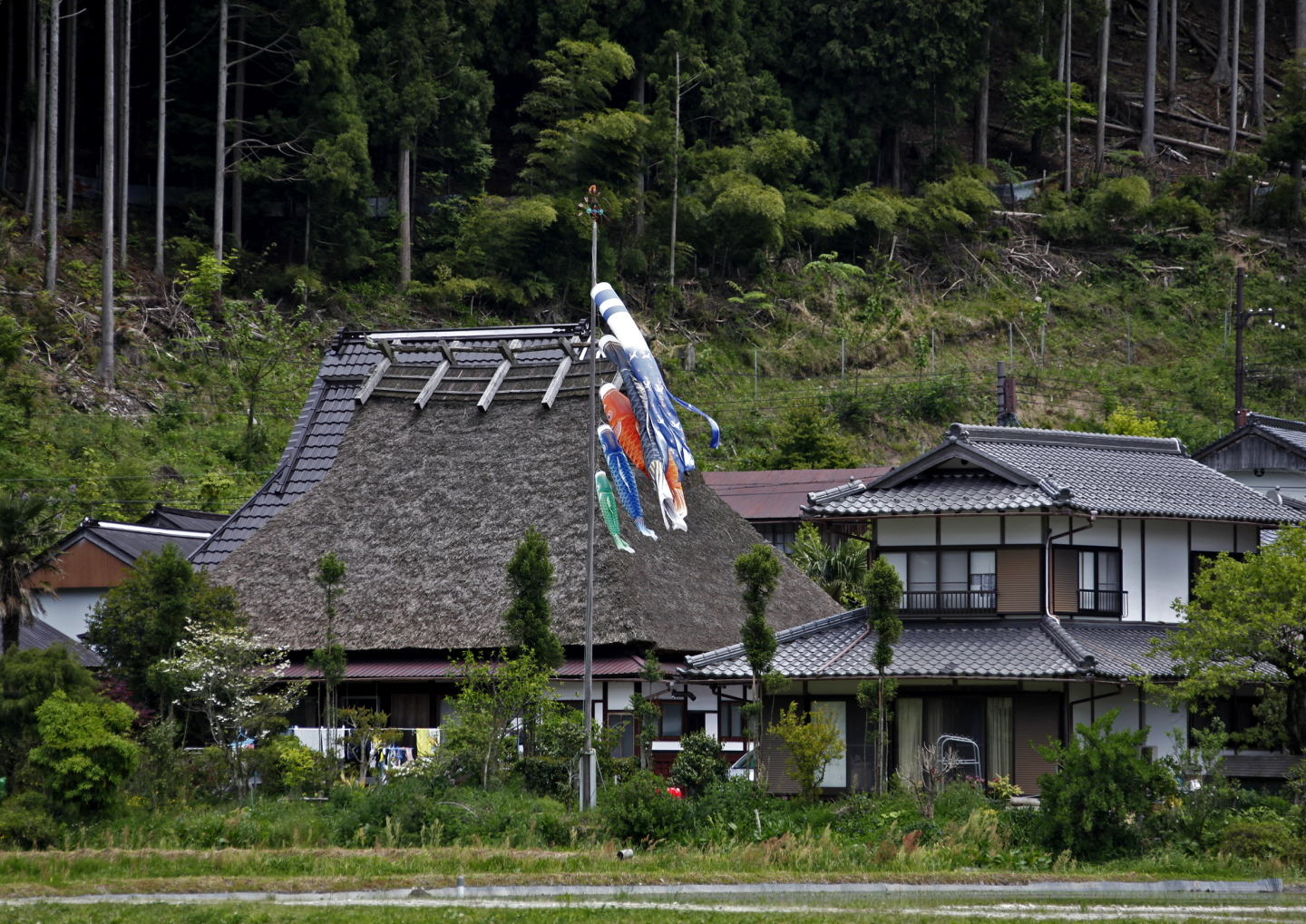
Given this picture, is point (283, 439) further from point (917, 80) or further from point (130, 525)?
point (917, 80)

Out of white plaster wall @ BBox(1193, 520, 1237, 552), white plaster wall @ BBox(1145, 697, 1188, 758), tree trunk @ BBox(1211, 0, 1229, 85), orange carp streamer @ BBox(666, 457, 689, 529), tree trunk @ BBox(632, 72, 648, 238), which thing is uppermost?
tree trunk @ BBox(1211, 0, 1229, 85)

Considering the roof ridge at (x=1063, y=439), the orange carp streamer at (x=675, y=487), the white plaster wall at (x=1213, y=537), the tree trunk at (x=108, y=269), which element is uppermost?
the tree trunk at (x=108, y=269)

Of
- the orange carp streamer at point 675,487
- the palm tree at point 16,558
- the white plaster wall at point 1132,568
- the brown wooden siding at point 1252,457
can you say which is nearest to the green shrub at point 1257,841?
the white plaster wall at point 1132,568

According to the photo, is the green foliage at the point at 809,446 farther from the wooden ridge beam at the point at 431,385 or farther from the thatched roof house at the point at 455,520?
the wooden ridge beam at the point at 431,385

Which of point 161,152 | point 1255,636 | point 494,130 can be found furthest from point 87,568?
point 494,130

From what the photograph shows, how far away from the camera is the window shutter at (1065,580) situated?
2655 centimetres

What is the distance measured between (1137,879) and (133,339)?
40.9m

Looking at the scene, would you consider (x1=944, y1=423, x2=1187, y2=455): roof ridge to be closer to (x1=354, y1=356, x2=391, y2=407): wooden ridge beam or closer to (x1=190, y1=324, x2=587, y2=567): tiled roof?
(x1=190, y1=324, x2=587, y2=567): tiled roof

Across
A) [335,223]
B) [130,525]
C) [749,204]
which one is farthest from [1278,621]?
[335,223]

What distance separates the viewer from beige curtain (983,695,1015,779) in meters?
25.1

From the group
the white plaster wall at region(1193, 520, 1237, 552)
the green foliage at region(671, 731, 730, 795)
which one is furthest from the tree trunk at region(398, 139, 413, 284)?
the green foliage at region(671, 731, 730, 795)

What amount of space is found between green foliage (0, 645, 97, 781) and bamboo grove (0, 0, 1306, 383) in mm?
27646

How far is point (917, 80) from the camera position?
210ft

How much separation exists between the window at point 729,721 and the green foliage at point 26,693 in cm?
1166
